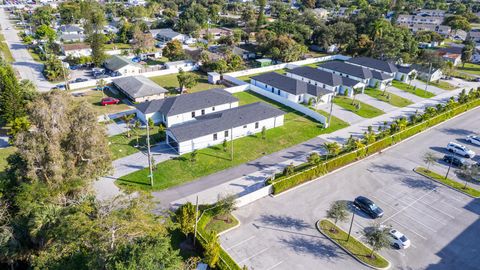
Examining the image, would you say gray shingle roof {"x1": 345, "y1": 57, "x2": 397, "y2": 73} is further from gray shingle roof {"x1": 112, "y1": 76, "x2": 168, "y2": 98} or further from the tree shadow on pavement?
the tree shadow on pavement

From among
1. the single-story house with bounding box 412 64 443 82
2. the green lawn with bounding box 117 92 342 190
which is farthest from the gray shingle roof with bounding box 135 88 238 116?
the single-story house with bounding box 412 64 443 82

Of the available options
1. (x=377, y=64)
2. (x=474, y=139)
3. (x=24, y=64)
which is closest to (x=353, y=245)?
(x=474, y=139)

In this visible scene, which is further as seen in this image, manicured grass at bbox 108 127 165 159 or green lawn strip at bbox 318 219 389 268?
manicured grass at bbox 108 127 165 159

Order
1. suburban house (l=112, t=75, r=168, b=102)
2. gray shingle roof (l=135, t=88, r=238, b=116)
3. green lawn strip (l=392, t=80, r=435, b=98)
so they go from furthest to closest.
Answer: green lawn strip (l=392, t=80, r=435, b=98) → suburban house (l=112, t=75, r=168, b=102) → gray shingle roof (l=135, t=88, r=238, b=116)

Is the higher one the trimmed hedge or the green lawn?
the trimmed hedge

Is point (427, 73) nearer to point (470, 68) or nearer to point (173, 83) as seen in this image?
point (470, 68)

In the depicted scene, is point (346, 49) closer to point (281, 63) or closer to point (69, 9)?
point (281, 63)
